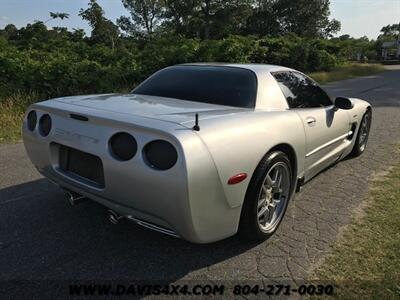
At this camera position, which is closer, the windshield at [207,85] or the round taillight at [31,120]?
the round taillight at [31,120]

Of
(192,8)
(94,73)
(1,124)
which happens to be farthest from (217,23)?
(1,124)

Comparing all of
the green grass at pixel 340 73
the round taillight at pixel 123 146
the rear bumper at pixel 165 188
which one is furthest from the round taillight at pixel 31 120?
the green grass at pixel 340 73

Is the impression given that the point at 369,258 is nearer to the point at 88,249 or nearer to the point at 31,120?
the point at 88,249

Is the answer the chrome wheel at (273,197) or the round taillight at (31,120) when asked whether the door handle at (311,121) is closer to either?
the chrome wheel at (273,197)

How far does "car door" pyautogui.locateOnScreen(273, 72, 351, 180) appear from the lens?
3662 millimetres

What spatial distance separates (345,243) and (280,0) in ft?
196

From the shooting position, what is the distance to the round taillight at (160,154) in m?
2.33

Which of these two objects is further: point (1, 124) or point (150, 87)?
point (1, 124)

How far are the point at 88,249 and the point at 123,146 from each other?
91 centimetres

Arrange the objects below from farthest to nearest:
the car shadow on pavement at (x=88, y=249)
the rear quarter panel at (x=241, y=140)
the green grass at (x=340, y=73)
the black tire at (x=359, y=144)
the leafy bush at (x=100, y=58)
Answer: the green grass at (x=340, y=73), the leafy bush at (x=100, y=58), the black tire at (x=359, y=144), the car shadow on pavement at (x=88, y=249), the rear quarter panel at (x=241, y=140)

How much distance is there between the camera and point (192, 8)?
5106 cm

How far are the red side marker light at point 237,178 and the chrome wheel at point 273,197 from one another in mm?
311

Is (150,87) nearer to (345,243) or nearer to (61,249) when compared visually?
(61,249)

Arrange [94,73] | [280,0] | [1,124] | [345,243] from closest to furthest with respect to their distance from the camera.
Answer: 1. [345,243]
2. [1,124]
3. [94,73]
4. [280,0]
